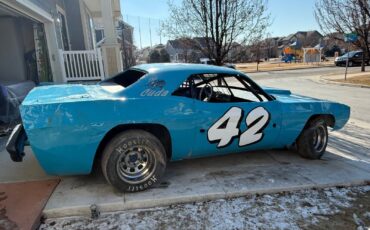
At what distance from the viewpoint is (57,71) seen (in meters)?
8.61

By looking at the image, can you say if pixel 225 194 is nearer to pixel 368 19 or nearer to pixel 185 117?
pixel 185 117

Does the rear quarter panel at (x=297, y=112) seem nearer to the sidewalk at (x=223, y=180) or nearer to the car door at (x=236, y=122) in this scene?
the car door at (x=236, y=122)

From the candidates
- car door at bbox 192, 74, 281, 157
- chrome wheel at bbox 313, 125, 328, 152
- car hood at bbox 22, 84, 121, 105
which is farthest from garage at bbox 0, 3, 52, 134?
chrome wheel at bbox 313, 125, 328, 152

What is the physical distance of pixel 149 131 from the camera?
3.46m

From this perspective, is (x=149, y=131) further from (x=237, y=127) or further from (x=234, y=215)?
(x=234, y=215)

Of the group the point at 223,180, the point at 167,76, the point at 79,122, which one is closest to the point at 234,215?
the point at 223,180

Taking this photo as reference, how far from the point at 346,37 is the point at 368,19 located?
1454 mm

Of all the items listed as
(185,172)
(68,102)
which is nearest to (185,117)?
(185,172)

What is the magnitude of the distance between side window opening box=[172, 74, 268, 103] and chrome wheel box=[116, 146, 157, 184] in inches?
31.6

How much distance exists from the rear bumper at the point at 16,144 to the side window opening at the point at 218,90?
5.97 ft

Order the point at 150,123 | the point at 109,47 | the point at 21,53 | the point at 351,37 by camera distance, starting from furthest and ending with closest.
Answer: the point at 351,37, the point at 21,53, the point at 109,47, the point at 150,123

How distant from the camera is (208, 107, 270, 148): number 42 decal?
3613 millimetres

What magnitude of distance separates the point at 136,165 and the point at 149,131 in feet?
1.41

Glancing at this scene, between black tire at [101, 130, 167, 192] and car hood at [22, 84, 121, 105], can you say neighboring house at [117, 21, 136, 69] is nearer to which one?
car hood at [22, 84, 121, 105]
